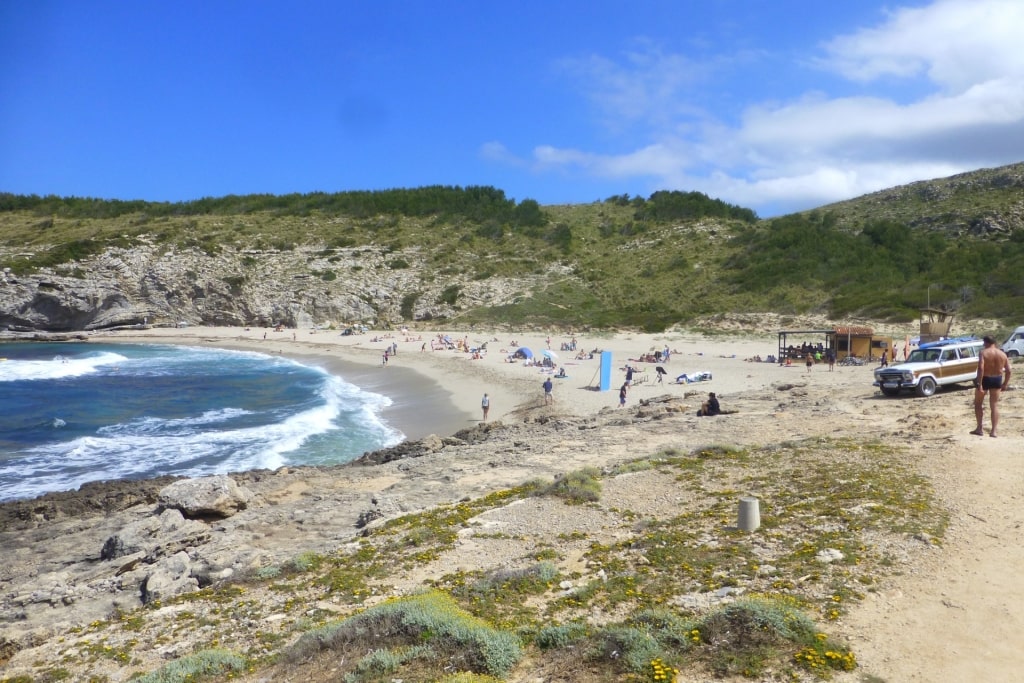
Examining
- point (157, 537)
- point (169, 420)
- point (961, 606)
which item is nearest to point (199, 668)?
point (157, 537)

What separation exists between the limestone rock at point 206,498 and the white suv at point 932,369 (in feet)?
54.6

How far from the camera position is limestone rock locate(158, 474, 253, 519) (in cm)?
1280

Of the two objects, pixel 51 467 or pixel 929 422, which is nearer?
pixel 929 422

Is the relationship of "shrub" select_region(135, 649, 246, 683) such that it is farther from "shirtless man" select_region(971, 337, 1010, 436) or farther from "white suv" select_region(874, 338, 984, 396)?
"white suv" select_region(874, 338, 984, 396)

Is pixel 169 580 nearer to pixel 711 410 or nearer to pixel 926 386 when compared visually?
pixel 711 410

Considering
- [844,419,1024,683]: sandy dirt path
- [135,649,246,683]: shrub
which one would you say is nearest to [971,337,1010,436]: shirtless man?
[844,419,1024,683]: sandy dirt path

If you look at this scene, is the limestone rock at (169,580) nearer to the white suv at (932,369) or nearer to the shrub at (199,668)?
the shrub at (199,668)

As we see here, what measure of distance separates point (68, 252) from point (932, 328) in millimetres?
74258

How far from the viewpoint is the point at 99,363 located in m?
44.5

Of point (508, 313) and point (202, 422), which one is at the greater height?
point (508, 313)

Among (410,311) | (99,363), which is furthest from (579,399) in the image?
(410,311)

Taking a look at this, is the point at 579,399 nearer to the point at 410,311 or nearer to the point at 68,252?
the point at 410,311

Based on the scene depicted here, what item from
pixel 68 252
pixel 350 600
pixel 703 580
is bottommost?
pixel 350 600

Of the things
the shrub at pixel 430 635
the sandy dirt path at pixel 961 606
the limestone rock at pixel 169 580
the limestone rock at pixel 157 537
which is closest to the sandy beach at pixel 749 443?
the sandy dirt path at pixel 961 606
